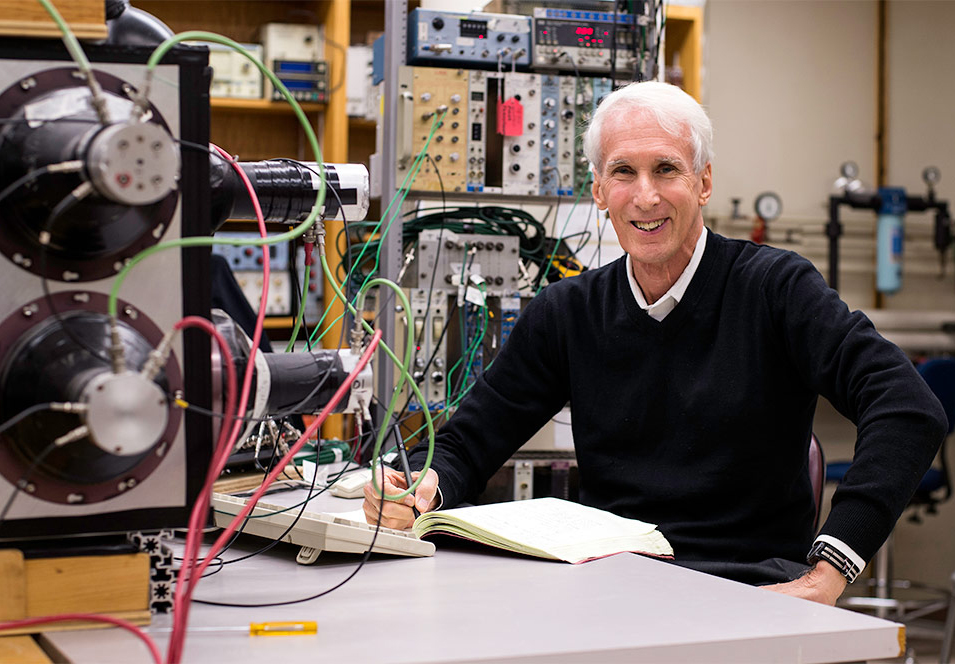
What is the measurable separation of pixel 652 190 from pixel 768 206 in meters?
3.24

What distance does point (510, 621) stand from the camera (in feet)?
2.96

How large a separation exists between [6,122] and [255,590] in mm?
510

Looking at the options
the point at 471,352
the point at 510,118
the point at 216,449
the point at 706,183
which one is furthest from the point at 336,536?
the point at 510,118

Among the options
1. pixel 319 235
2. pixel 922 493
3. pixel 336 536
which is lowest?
pixel 922 493

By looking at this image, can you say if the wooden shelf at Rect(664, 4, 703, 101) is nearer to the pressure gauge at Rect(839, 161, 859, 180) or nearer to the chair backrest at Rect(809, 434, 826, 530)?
the pressure gauge at Rect(839, 161, 859, 180)

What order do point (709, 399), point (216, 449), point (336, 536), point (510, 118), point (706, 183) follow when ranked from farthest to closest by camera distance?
point (510, 118) < point (706, 183) < point (709, 399) < point (336, 536) < point (216, 449)

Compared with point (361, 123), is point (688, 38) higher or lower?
higher

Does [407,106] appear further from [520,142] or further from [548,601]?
[548,601]

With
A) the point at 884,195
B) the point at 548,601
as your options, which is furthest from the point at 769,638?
the point at 884,195

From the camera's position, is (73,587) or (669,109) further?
(669,109)

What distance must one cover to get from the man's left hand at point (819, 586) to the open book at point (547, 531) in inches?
6.6

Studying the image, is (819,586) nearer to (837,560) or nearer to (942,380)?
(837,560)

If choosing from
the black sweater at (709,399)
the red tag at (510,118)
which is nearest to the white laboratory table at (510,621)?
the black sweater at (709,399)

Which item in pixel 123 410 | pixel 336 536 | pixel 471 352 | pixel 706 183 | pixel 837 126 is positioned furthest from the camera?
pixel 837 126
